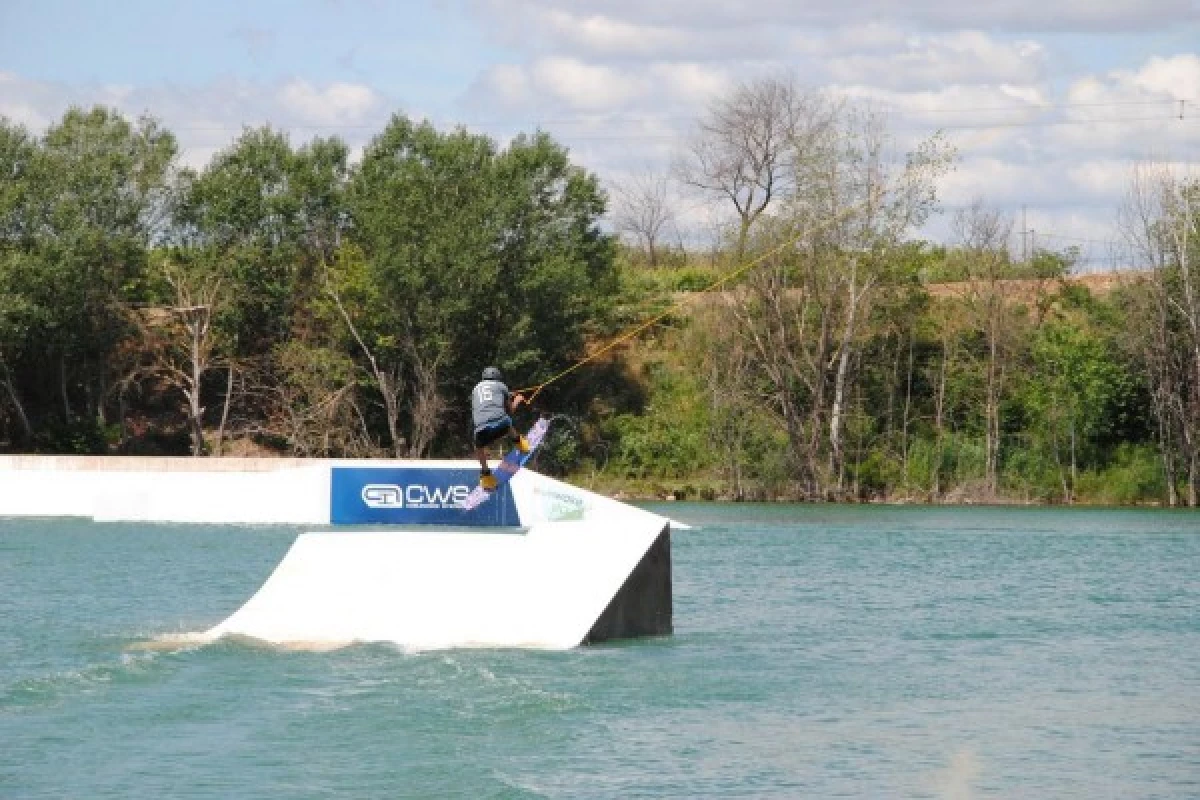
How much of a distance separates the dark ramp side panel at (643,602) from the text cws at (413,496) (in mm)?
18370

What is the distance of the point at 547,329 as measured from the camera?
5900 centimetres

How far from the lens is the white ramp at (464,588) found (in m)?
18.6

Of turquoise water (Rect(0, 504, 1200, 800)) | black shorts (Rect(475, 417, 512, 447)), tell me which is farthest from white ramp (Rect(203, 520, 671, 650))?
Result: black shorts (Rect(475, 417, 512, 447))

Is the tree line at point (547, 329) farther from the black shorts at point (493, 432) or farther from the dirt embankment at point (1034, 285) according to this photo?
the black shorts at point (493, 432)

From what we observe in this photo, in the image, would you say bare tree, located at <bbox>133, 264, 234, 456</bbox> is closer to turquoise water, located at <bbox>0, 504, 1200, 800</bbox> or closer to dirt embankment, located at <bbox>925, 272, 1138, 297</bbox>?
dirt embankment, located at <bbox>925, 272, 1138, 297</bbox>

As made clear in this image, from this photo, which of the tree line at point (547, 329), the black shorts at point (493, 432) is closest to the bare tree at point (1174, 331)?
the tree line at point (547, 329)

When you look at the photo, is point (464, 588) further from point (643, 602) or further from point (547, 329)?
point (547, 329)

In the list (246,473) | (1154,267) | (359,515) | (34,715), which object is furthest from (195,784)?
(1154,267)

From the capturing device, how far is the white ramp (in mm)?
18562

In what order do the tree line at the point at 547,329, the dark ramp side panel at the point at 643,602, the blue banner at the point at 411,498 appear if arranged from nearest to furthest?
the dark ramp side panel at the point at 643,602 → the blue banner at the point at 411,498 → the tree line at the point at 547,329

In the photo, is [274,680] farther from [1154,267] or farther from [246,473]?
[1154,267]

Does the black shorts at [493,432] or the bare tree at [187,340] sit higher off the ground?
the bare tree at [187,340]

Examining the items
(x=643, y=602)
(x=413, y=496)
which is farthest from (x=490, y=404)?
(x=413, y=496)

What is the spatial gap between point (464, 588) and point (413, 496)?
64.3 feet
